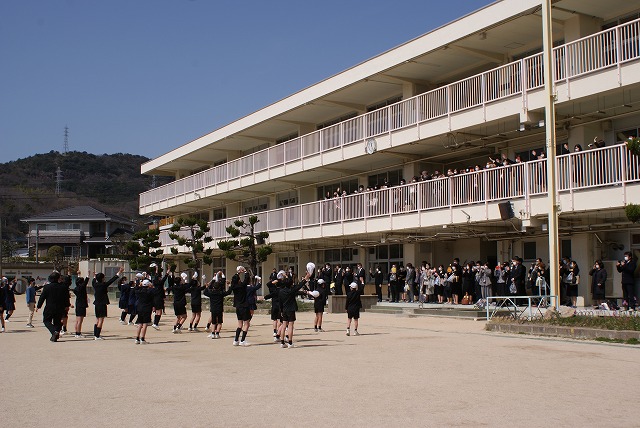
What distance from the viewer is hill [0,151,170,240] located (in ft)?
358

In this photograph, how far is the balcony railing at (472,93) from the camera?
20.2 m

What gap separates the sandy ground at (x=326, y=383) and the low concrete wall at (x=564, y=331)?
48 centimetres

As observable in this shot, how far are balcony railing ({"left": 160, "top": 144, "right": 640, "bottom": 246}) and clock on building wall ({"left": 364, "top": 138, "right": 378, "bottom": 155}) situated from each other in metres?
1.74

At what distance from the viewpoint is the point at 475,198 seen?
24125 mm

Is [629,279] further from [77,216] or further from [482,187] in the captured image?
[77,216]

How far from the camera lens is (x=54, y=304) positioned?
18.0m

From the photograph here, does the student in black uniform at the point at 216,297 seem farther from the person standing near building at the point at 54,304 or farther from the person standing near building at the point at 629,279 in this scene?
the person standing near building at the point at 629,279

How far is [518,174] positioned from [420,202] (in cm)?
499

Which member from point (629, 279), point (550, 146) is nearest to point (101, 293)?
point (550, 146)

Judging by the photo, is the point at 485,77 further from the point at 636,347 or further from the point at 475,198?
the point at 636,347

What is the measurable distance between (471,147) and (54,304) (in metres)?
16.8

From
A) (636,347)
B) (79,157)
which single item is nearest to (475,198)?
(636,347)

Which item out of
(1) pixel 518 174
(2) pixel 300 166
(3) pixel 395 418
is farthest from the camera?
(2) pixel 300 166

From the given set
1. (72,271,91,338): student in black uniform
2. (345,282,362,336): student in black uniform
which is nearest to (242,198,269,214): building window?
(72,271,91,338): student in black uniform
